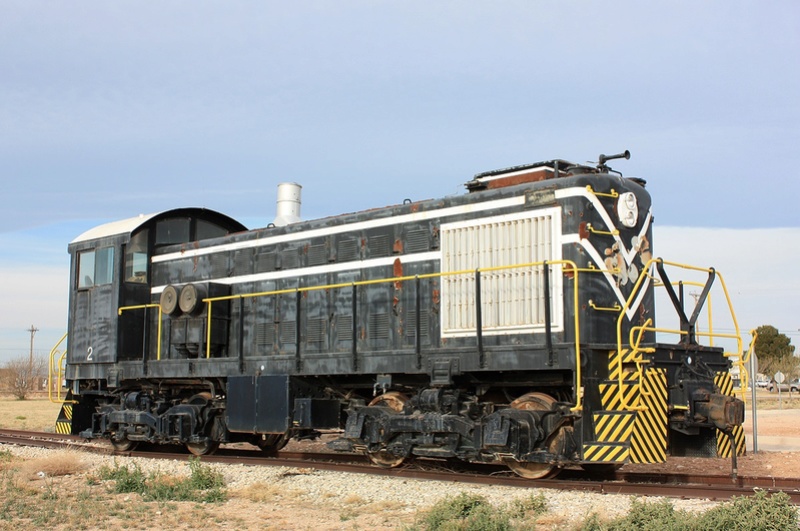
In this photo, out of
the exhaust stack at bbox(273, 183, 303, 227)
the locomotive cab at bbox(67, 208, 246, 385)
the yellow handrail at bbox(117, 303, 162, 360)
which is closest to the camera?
the yellow handrail at bbox(117, 303, 162, 360)

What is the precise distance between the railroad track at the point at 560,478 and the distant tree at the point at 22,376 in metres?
45.7

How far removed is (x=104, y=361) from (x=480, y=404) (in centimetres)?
737

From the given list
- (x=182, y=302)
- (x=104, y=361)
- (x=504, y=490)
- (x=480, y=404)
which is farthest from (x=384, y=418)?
(x=104, y=361)

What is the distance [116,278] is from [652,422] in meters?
9.31

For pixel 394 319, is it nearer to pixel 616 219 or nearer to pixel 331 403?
pixel 331 403

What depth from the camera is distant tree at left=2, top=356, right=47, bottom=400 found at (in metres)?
54.7

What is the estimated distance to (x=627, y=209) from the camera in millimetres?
9906

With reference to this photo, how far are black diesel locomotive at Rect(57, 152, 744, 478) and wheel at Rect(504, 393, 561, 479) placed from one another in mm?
20

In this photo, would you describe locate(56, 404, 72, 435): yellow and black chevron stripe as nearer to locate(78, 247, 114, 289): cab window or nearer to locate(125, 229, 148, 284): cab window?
locate(78, 247, 114, 289): cab window

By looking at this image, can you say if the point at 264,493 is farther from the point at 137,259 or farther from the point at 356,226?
A: the point at 137,259

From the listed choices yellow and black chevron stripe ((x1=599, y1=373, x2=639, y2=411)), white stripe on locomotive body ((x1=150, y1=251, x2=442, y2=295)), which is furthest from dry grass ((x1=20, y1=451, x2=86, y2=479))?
yellow and black chevron stripe ((x1=599, y1=373, x2=639, y2=411))

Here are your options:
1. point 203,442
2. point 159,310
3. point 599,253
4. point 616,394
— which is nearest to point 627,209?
point 599,253

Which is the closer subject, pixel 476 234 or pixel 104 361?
pixel 476 234

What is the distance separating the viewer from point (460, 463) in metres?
11.2
